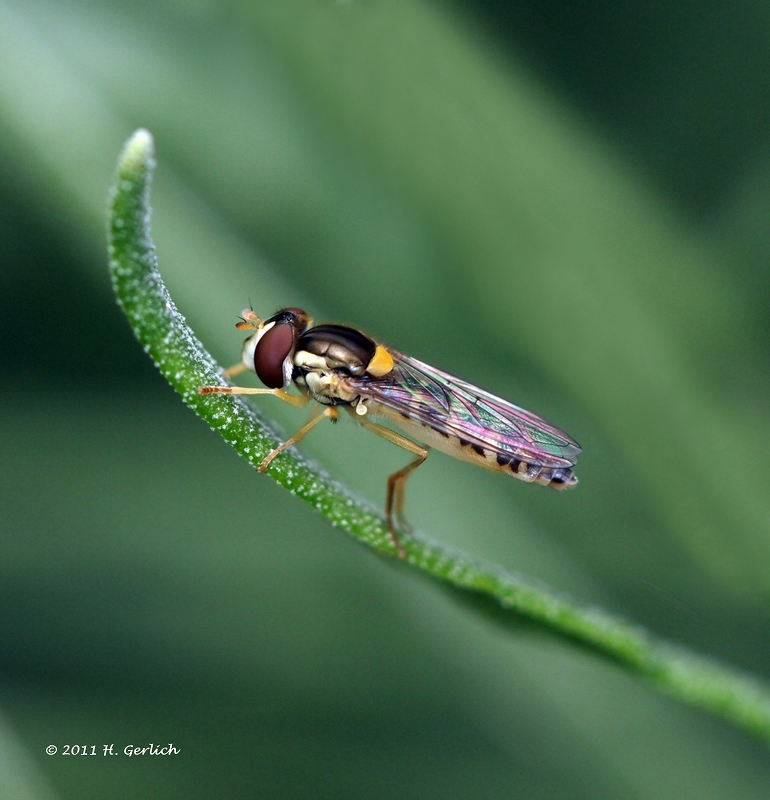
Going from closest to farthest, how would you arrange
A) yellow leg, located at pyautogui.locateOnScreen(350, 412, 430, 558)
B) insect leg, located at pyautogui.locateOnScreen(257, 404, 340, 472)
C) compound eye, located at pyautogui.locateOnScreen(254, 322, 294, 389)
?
insect leg, located at pyautogui.locateOnScreen(257, 404, 340, 472) → compound eye, located at pyautogui.locateOnScreen(254, 322, 294, 389) → yellow leg, located at pyautogui.locateOnScreen(350, 412, 430, 558)

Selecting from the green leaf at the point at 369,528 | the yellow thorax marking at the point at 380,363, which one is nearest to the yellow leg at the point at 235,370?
the yellow thorax marking at the point at 380,363

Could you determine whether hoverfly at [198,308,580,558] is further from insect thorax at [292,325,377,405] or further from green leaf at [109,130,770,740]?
green leaf at [109,130,770,740]

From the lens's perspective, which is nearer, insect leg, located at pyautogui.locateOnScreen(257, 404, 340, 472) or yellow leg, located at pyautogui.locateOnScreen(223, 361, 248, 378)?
insect leg, located at pyautogui.locateOnScreen(257, 404, 340, 472)

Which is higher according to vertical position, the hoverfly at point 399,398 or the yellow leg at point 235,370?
the hoverfly at point 399,398

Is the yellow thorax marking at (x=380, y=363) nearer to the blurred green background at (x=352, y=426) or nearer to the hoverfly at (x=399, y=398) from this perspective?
the hoverfly at (x=399, y=398)

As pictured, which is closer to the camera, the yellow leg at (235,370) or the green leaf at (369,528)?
the green leaf at (369,528)

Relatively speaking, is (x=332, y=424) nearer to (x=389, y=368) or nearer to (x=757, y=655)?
(x=389, y=368)

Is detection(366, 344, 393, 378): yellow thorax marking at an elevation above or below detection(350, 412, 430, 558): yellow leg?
above

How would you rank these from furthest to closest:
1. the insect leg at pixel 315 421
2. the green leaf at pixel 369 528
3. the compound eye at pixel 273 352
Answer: the compound eye at pixel 273 352, the insect leg at pixel 315 421, the green leaf at pixel 369 528

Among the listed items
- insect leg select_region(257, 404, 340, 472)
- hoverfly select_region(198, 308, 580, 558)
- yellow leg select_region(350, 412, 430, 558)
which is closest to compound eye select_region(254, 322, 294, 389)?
hoverfly select_region(198, 308, 580, 558)
